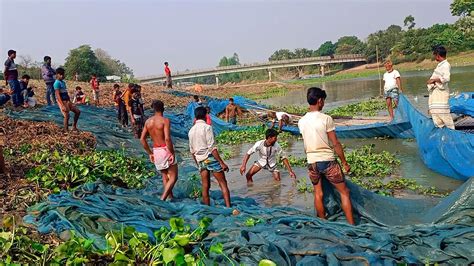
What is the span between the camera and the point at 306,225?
175 inches

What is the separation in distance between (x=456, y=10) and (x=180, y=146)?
70.3 meters

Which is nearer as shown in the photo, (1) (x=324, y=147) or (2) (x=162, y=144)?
(1) (x=324, y=147)

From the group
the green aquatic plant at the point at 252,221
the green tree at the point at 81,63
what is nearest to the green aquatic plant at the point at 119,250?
the green aquatic plant at the point at 252,221

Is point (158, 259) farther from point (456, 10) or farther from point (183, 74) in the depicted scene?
point (456, 10)

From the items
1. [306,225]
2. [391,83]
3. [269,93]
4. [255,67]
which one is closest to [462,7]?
[255,67]

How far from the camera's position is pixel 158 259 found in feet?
12.3

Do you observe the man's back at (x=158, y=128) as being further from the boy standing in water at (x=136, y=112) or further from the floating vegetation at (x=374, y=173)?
the boy standing in water at (x=136, y=112)

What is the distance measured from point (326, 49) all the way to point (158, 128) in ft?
324

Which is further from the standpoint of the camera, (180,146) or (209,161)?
(180,146)

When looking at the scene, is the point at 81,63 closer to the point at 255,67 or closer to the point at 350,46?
the point at 255,67

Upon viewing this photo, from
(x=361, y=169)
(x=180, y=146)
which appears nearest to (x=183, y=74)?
(x=180, y=146)

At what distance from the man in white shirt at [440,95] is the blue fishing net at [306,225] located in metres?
2.64

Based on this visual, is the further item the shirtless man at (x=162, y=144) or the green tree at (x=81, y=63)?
the green tree at (x=81, y=63)

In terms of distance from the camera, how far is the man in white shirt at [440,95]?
24.1ft
